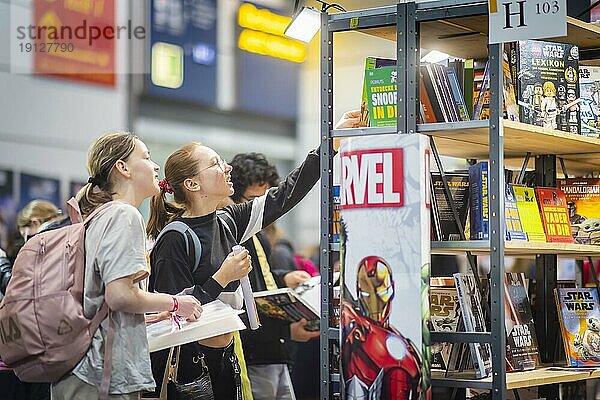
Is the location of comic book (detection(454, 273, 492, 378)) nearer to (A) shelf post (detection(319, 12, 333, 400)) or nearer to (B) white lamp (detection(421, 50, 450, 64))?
(A) shelf post (detection(319, 12, 333, 400))

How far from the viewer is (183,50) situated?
5160mm

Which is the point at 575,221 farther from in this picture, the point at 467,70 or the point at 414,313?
the point at 414,313

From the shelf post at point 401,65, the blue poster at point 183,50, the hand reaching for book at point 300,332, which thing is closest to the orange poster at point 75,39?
the blue poster at point 183,50

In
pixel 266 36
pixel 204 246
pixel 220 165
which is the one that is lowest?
pixel 204 246

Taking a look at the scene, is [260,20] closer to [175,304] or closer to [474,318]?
[175,304]

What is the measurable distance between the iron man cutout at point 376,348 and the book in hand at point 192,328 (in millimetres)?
1193

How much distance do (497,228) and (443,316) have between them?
49cm

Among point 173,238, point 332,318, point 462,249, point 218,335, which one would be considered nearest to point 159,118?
point 173,238

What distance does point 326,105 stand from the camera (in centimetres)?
398

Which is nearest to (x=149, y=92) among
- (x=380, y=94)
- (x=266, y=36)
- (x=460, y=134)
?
(x=266, y=36)

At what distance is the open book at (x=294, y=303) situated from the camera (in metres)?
5.19

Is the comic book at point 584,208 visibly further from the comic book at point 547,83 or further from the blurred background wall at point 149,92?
the blurred background wall at point 149,92

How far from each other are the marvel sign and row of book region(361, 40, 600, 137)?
34 centimetres

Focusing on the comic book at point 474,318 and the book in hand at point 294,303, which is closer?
the comic book at point 474,318
